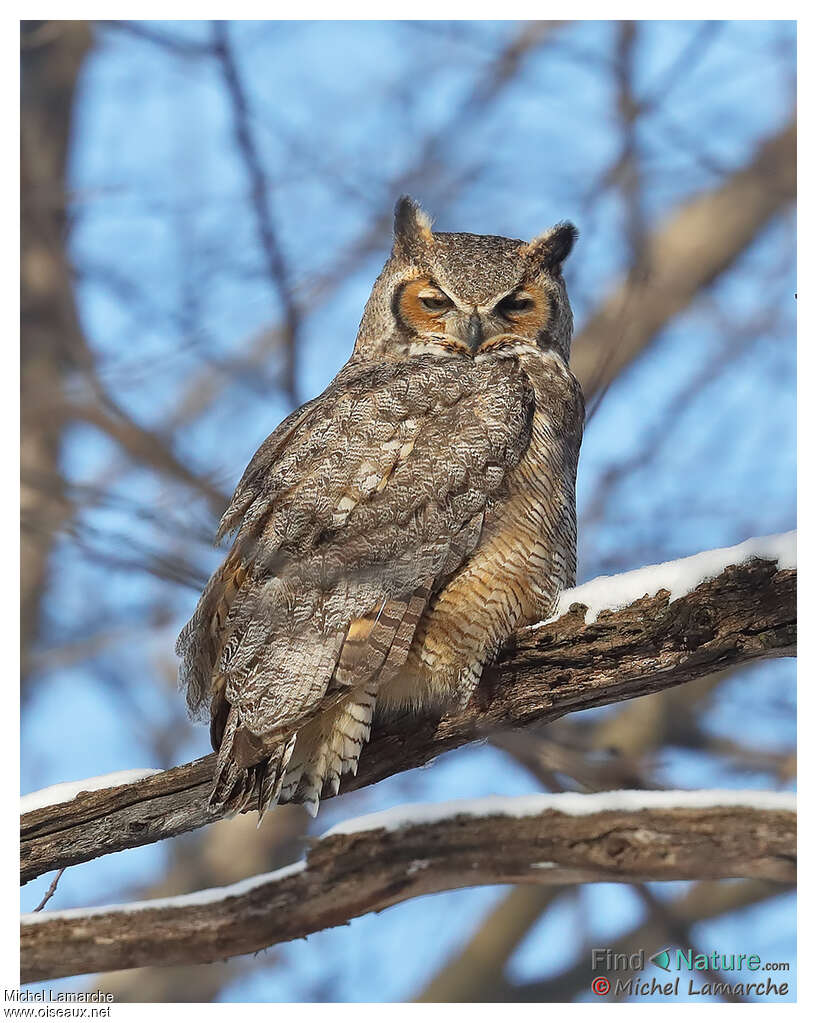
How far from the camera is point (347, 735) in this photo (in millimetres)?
2531

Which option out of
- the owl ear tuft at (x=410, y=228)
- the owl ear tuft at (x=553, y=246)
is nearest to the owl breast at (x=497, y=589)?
the owl ear tuft at (x=553, y=246)

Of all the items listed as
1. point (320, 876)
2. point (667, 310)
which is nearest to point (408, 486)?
point (320, 876)

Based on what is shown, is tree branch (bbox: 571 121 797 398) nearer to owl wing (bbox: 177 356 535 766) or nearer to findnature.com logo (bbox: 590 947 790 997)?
owl wing (bbox: 177 356 535 766)

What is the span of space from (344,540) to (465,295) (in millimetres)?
1020

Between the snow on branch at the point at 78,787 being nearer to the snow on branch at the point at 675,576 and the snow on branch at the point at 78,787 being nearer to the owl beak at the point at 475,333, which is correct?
the snow on branch at the point at 675,576

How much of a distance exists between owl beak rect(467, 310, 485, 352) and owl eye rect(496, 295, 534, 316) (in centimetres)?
11

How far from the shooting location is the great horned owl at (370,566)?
2.45 m

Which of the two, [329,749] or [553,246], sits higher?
[553,246]

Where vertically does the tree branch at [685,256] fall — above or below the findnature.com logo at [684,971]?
above

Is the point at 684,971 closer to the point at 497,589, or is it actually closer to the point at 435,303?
the point at 497,589

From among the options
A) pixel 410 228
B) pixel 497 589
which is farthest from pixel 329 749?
pixel 410 228

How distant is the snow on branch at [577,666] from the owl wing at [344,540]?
0.26 meters

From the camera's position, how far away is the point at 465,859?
1.96 meters
